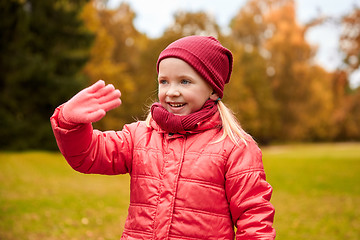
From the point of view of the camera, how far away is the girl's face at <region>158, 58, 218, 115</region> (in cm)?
232

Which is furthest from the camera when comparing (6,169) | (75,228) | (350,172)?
(350,172)

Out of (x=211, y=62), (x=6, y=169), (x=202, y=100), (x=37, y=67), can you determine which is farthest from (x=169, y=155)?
(x=37, y=67)

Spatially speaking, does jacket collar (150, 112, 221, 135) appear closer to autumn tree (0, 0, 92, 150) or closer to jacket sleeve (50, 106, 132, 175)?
jacket sleeve (50, 106, 132, 175)

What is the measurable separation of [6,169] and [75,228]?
8.09 meters

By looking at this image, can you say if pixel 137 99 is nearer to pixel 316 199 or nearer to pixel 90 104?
pixel 316 199

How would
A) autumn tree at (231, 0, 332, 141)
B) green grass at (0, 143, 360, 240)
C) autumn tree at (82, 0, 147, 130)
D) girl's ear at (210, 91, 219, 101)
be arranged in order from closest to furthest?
girl's ear at (210, 91, 219, 101), green grass at (0, 143, 360, 240), autumn tree at (82, 0, 147, 130), autumn tree at (231, 0, 332, 141)

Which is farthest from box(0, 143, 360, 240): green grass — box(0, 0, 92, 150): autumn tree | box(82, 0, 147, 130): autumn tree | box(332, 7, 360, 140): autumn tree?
box(82, 0, 147, 130): autumn tree

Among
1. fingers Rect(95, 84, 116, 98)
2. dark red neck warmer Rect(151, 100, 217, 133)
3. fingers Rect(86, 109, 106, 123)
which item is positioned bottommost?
dark red neck warmer Rect(151, 100, 217, 133)

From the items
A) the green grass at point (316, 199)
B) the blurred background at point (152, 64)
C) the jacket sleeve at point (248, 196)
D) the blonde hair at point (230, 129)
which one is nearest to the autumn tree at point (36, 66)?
the blurred background at point (152, 64)

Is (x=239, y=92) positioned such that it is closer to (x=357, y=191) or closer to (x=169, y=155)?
(x=357, y=191)

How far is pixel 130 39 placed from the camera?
109ft

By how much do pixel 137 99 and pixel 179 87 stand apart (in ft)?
91.8

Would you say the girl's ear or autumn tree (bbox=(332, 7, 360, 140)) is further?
autumn tree (bbox=(332, 7, 360, 140))

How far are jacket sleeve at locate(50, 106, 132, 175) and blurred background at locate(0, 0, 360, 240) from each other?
27 cm
